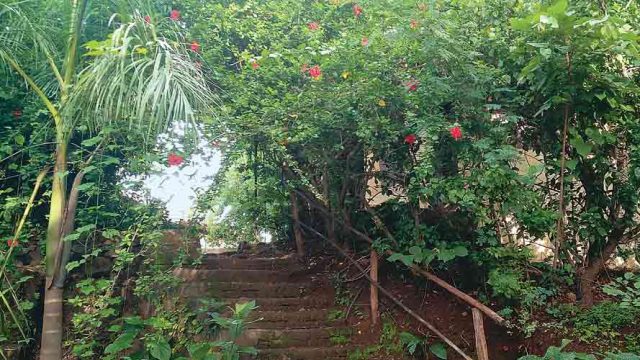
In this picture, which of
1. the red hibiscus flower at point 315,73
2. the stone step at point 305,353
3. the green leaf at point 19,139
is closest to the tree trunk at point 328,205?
the red hibiscus flower at point 315,73

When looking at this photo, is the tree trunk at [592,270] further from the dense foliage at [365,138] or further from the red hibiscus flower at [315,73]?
the red hibiscus flower at [315,73]

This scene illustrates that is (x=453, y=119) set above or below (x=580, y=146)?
above

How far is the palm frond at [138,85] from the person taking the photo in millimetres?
3139

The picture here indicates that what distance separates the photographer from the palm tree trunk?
3.67m

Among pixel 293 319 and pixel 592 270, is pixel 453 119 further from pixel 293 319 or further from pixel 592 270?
pixel 293 319

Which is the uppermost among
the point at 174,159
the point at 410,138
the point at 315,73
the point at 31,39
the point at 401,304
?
the point at 31,39

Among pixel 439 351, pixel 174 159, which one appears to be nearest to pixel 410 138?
pixel 439 351

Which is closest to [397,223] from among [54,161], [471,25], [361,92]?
[361,92]

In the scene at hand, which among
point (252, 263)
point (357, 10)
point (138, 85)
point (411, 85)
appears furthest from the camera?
point (252, 263)

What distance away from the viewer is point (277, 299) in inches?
199

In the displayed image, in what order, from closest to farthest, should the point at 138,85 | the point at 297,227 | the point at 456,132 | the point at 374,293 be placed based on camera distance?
1. the point at 138,85
2. the point at 456,132
3. the point at 374,293
4. the point at 297,227

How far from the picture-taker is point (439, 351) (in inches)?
159

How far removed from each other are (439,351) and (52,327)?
3.09 m

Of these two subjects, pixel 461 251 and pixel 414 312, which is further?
pixel 414 312
